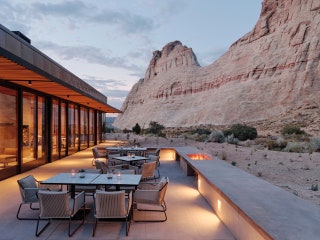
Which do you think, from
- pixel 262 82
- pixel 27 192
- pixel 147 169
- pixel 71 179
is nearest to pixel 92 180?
pixel 71 179

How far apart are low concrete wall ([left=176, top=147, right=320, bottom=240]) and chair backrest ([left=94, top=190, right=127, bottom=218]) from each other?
155cm

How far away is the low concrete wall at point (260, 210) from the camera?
307 centimetres

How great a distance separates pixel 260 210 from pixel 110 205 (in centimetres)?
202

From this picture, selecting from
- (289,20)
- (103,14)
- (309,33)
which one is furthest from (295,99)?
(103,14)

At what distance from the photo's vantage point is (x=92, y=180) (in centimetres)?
523

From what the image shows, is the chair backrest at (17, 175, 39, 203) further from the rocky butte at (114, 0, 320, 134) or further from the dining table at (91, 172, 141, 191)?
the rocky butte at (114, 0, 320, 134)

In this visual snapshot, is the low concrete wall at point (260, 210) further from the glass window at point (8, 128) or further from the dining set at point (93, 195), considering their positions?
the glass window at point (8, 128)

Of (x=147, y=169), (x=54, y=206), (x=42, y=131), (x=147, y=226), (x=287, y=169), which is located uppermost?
(x=42, y=131)

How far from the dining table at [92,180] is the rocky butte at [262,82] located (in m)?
28.0

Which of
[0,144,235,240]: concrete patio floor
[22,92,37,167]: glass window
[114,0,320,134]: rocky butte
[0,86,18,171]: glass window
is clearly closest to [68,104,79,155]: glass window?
[22,92,37,167]: glass window

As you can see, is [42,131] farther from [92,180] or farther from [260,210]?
[260,210]

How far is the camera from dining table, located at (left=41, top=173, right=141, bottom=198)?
4.97 metres

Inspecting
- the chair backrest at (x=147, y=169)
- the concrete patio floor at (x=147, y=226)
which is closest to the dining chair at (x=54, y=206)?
the concrete patio floor at (x=147, y=226)

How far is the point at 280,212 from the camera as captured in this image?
3732 millimetres
